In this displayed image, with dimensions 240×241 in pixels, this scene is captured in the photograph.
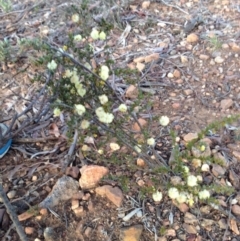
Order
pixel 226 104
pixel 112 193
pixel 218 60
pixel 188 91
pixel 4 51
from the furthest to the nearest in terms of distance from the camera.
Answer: pixel 4 51, pixel 218 60, pixel 188 91, pixel 226 104, pixel 112 193

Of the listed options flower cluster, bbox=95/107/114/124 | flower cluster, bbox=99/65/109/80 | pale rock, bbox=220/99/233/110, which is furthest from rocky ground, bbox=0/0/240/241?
flower cluster, bbox=99/65/109/80

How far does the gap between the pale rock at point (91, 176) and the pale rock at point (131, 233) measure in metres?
0.25

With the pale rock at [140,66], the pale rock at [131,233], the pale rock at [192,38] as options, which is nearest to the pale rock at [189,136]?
the pale rock at [131,233]

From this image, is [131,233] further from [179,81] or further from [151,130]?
[179,81]

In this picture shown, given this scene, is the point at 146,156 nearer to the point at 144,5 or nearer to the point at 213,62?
the point at 213,62

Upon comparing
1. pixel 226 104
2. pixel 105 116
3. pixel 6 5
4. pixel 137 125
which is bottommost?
pixel 226 104

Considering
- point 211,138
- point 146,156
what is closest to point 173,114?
point 211,138

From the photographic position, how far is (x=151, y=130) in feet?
7.43

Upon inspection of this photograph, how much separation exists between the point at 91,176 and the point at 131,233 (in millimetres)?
309

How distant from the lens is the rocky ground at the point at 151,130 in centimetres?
192

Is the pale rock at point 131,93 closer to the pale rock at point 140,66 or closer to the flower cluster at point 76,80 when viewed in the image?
the pale rock at point 140,66

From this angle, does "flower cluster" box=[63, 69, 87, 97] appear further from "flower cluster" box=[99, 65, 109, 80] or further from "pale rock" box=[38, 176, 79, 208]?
"pale rock" box=[38, 176, 79, 208]

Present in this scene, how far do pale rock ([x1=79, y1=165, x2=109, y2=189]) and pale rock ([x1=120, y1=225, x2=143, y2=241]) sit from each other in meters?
0.25

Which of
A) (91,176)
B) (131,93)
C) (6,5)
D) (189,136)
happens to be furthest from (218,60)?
(6,5)
